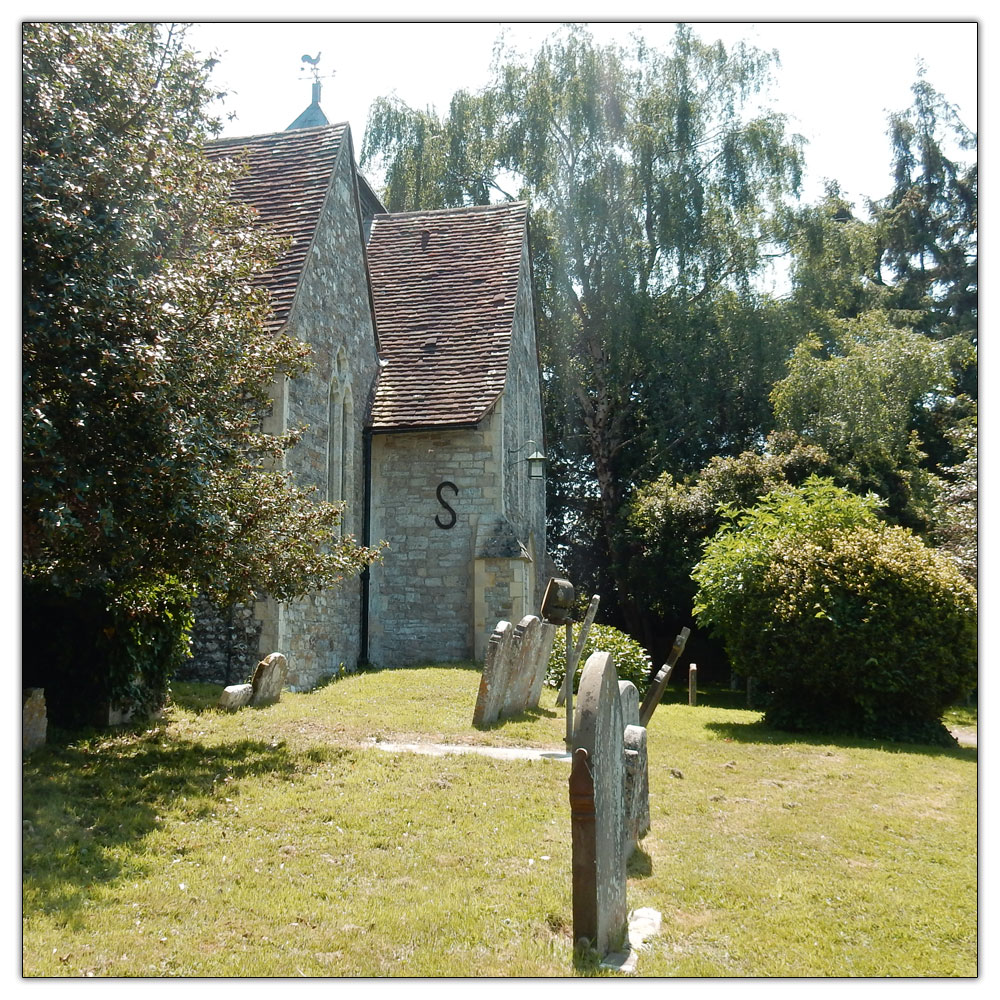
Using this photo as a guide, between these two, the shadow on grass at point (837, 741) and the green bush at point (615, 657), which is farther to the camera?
the green bush at point (615, 657)

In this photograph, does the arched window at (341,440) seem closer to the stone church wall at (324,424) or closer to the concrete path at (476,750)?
the stone church wall at (324,424)

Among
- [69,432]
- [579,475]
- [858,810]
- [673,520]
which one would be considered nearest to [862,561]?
[858,810]

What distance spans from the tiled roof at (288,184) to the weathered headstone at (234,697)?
5.09 meters

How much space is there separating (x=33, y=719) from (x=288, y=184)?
9.65m

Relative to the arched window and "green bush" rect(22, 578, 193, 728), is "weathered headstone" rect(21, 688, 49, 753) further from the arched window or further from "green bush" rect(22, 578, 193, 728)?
the arched window

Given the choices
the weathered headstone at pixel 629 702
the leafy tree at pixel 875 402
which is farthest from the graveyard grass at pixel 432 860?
the leafy tree at pixel 875 402

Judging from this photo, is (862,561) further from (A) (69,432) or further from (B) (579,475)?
(B) (579,475)

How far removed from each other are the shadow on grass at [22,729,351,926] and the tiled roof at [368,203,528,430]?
8832 millimetres

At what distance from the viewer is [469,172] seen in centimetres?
2495

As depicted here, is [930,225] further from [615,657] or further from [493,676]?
[493,676]

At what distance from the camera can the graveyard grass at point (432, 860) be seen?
14.0 feet

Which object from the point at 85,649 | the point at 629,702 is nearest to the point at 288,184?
the point at 85,649

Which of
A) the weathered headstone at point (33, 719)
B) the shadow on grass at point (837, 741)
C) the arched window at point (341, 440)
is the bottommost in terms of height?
the shadow on grass at point (837, 741)

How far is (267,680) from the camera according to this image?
10633 mm
